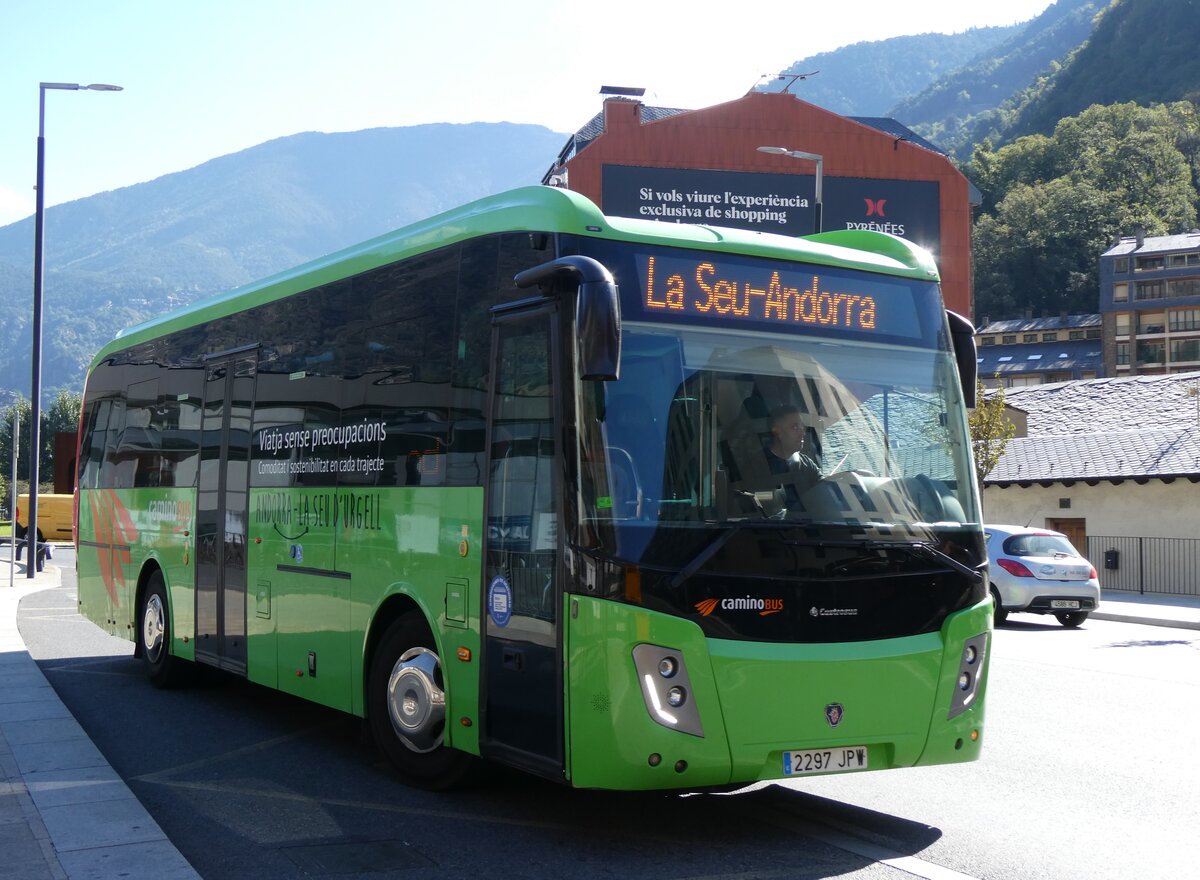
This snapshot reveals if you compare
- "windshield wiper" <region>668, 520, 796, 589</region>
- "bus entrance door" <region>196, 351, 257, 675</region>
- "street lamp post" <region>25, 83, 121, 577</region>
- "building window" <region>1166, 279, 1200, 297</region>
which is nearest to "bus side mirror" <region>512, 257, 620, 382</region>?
"windshield wiper" <region>668, 520, 796, 589</region>

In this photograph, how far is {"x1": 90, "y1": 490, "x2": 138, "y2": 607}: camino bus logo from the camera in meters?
13.5

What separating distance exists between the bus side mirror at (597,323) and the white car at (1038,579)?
17.6m

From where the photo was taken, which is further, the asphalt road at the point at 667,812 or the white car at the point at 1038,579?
the white car at the point at 1038,579

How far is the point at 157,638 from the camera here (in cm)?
1260

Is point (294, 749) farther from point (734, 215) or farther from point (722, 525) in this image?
point (734, 215)

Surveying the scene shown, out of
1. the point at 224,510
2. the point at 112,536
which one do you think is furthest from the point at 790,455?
the point at 112,536

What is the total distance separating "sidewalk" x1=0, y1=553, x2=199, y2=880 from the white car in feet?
52.1

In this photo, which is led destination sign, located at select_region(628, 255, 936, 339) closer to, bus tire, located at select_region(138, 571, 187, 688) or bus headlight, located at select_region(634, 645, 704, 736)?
bus headlight, located at select_region(634, 645, 704, 736)

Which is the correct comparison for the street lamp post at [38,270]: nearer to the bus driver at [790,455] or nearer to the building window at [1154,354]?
the bus driver at [790,455]

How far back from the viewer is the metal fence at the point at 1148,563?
35.1 meters

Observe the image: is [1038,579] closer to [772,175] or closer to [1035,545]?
[1035,545]

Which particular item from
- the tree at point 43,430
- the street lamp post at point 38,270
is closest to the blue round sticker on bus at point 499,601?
the street lamp post at point 38,270

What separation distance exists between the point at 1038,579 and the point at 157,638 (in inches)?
584

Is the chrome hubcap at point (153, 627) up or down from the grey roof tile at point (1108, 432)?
down
